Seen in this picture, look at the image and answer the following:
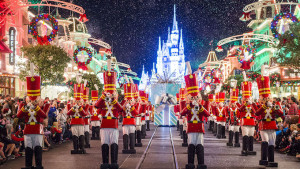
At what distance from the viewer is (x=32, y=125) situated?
441 inches

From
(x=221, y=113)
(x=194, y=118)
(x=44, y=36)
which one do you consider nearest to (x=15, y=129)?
(x=194, y=118)

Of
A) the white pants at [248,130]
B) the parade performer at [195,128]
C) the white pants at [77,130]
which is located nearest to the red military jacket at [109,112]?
the parade performer at [195,128]

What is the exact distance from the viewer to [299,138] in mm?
14430

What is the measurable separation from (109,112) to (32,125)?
210 cm

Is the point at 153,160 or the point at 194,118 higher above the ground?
the point at 194,118

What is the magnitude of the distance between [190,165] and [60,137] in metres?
10.3

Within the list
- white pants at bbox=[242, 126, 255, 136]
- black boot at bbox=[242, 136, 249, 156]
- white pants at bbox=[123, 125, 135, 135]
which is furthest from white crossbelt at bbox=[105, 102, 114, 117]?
black boot at bbox=[242, 136, 249, 156]

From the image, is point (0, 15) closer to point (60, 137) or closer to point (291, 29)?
point (60, 137)

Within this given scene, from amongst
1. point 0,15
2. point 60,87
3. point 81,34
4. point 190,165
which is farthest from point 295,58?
point 81,34

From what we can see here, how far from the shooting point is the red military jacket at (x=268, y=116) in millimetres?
12281

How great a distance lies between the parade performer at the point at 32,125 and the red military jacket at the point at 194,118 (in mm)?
3854

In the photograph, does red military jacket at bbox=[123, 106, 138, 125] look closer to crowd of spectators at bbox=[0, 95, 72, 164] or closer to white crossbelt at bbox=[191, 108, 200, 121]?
crowd of spectators at bbox=[0, 95, 72, 164]

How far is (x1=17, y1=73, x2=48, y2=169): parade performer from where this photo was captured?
1112 centimetres

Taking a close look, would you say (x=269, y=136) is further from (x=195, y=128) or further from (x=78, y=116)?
(x=78, y=116)
